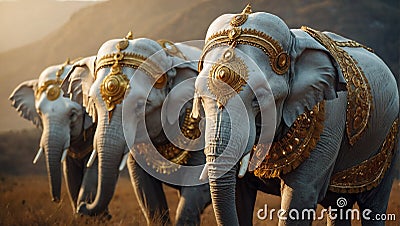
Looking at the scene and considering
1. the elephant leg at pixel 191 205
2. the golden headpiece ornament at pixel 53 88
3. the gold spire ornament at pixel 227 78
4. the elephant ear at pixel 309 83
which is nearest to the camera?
the gold spire ornament at pixel 227 78

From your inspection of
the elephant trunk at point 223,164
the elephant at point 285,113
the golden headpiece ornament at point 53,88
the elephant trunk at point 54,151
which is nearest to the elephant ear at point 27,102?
the golden headpiece ornament at point 53,88

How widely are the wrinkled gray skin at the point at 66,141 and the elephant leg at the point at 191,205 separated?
1182mm

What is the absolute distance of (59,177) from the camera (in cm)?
605

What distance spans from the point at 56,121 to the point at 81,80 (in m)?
1.03

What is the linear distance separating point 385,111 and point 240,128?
1336mm

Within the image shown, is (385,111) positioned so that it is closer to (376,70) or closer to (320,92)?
(376,70)

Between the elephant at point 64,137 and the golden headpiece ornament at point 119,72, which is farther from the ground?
the golden headpiece ornament at point 119,72

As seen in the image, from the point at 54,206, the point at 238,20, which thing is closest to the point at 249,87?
the point at 238,20

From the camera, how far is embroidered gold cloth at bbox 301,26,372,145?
384 cm

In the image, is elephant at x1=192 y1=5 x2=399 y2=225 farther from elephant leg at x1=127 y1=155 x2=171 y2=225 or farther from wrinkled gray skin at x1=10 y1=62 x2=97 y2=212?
wrinkled gray skin at x1=10 y1=62 x2=97 y2=212

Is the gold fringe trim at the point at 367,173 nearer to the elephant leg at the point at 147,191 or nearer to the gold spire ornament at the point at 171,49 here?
the elephant leg at the point at 147,191

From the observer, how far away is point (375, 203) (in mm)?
4414

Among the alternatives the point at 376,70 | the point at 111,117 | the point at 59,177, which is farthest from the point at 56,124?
the point at 376,70

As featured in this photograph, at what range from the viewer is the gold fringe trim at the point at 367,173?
13.5 feet
